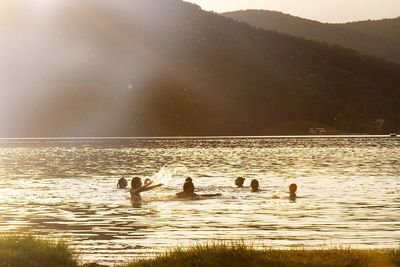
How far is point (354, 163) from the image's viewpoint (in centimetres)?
10619

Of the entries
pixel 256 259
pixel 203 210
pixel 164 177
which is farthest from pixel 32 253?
pixel 164 177

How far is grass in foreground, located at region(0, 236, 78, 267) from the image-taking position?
71.2ft

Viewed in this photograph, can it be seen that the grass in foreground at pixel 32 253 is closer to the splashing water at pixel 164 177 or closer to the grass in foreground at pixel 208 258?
the grass in foreground at pixel 208 258

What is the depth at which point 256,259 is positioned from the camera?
73.5 ft

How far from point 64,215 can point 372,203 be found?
680 inches

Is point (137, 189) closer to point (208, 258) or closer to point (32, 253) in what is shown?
point (32, 253)

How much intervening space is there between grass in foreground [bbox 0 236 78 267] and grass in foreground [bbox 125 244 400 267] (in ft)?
5.68

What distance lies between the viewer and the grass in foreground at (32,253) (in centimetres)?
2170

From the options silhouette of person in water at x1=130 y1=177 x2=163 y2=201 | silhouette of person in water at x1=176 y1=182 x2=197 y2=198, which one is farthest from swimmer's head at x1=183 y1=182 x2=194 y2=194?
silhouette of person in water at x1=130 y1=177 x2=163 y2=201

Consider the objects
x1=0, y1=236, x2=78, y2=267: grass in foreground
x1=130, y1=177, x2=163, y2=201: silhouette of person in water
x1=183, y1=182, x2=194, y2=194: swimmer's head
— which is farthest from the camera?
x1=183, y1=182, x2=194, y2=194: swimmer's head

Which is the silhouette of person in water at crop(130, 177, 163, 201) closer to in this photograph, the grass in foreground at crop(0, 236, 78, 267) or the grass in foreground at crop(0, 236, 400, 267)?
the grass in foreground at crop(0, 236, 78, 267)

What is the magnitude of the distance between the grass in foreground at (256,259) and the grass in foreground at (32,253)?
1731mm

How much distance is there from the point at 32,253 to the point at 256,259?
5.40 meters

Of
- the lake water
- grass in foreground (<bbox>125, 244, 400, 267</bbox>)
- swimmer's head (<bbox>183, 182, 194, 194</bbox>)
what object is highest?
grass in foreground (<bbox>125, 244, 400, 267</bbox>)
